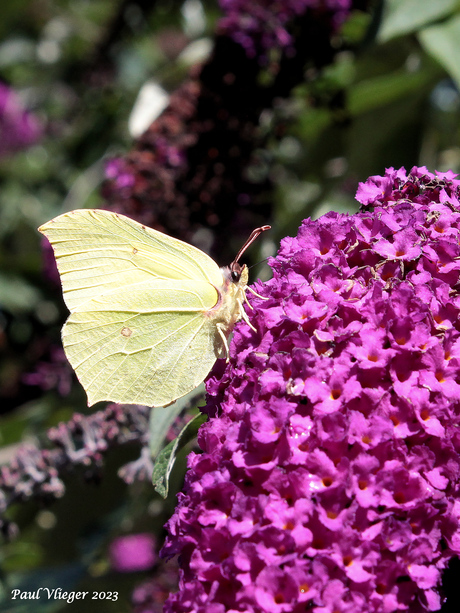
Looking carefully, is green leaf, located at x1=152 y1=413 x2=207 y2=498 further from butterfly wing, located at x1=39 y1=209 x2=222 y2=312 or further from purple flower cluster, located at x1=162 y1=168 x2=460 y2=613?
butterfly wing, located at x1=39 y1=209 x2=222 y2=312

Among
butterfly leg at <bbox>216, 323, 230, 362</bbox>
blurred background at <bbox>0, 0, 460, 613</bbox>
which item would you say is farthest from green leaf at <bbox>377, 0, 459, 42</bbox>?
butterfly leg at <bbox>216, 323, 230, 362</bbox>

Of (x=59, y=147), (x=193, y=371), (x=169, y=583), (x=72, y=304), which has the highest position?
(x=72, y=304)

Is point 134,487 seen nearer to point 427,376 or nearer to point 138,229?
point 138,229

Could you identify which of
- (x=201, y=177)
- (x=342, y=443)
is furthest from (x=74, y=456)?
(x=201, y=177)

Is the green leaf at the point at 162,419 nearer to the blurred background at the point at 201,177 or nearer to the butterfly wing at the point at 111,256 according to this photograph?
the blurred background at the point at 201,177

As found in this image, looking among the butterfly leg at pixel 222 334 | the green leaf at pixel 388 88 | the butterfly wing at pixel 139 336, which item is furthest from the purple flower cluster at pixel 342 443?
the green leaf at pixel 388 88

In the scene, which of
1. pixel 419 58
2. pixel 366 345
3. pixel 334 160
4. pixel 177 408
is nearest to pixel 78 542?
pixel 177 408
